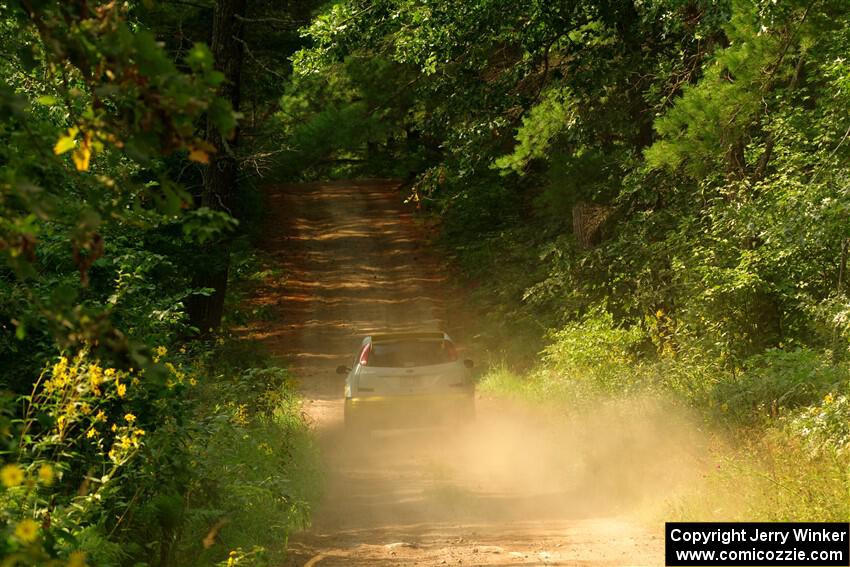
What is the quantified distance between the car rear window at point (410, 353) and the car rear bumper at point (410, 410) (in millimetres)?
543

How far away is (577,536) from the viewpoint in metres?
10.2

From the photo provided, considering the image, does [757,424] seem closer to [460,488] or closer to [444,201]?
[460,488]

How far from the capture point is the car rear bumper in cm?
1571

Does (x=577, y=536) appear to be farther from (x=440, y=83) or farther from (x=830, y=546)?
(x=440, y=83)

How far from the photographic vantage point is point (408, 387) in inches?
621

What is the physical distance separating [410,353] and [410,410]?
908 millimetres

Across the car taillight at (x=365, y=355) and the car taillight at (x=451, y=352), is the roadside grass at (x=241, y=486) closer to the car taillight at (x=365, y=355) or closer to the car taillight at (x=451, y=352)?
the car taillight at (x=365, y=355)

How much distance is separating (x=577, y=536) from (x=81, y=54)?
829cm

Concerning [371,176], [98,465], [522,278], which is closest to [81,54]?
[98,465]

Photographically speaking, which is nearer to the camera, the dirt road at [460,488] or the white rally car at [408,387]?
the dirt road at [460,488]

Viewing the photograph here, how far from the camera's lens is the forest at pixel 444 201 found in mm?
3133

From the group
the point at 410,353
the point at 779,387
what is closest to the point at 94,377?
the point at 779,387

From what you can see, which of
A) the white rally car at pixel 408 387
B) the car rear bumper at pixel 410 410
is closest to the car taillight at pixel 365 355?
the white rally car at pixel 408 387

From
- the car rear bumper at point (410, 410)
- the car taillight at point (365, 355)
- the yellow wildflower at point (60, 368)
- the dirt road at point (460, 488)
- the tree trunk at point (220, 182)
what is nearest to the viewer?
the yellow wildflower at point (60, 368)
